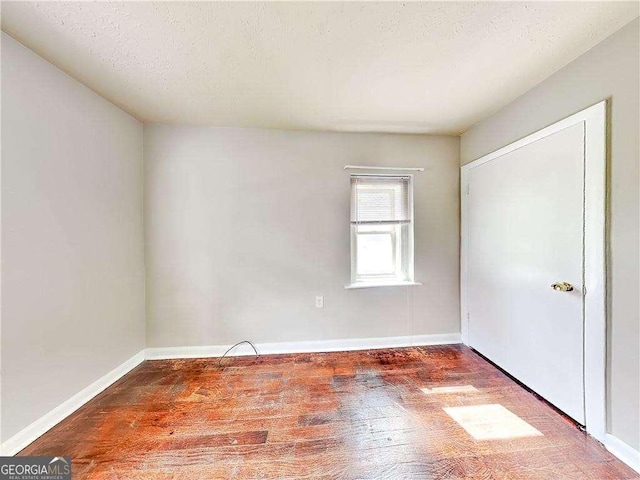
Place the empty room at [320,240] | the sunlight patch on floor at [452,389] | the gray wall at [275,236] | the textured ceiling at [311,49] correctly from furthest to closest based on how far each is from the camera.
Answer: the gray wall at [275,236]
the sunlight patch on floor at [452,389]
the empty room at [320,240]
the textured ceiling at [311,49]

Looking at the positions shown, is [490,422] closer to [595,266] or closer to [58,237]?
[595,266]

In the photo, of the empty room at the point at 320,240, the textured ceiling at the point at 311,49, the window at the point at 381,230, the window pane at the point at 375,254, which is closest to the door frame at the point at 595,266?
the empty room at the point at 320,240

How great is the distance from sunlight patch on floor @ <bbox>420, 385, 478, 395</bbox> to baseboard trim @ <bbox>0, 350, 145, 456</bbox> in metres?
2.46

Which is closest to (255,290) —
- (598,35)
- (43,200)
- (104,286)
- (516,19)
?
(104,286)

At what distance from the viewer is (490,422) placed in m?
1.57

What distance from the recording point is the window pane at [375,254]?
2.73 meters

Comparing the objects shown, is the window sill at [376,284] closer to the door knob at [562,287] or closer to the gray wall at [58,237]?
the door knob at [562,287]

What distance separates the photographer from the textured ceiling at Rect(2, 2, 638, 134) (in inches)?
46.7

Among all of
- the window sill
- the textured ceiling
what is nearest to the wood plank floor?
the window sill

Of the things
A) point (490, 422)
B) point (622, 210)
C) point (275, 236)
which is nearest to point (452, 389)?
point (490, 422)

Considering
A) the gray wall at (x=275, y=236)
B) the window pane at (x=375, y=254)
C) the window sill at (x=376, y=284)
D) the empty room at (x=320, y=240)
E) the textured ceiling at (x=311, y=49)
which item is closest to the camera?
the textured ceiling at (x=311, y=49)

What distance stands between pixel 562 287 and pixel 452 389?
1042 millimetres

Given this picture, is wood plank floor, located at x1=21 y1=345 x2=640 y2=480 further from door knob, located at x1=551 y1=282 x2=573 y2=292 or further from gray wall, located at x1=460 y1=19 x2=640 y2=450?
door knob, located at x1=551 y1=282 x2=573 y2=292

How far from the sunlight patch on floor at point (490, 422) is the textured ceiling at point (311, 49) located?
2239mm
